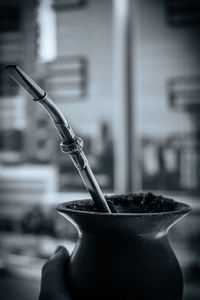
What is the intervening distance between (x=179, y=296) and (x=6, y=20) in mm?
3101

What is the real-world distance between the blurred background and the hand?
80.8 inches

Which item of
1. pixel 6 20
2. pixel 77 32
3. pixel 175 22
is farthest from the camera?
pixel 6 20

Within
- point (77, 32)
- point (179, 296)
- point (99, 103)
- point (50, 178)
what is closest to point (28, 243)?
point (50, 178)

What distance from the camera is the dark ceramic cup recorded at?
0.56 metres

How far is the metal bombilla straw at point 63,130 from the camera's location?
525mm

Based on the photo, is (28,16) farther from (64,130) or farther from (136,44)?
(64,130)

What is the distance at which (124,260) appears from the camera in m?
0.58

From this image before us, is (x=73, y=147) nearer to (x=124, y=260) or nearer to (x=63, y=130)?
(x=63, y=130)

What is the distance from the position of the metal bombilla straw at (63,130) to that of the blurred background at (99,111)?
211cm

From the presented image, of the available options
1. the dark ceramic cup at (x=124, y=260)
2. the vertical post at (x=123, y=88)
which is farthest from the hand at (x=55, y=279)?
the vertical post at (x=123, y=88)

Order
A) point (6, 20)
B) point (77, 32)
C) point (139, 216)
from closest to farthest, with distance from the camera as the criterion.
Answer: point (139, 216)
point (77, 32)
point (6, 20)

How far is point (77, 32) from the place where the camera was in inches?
123

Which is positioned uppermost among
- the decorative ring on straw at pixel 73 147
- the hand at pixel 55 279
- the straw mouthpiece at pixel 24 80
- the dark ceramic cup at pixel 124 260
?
the straw mouthpiece at pixel 24 80

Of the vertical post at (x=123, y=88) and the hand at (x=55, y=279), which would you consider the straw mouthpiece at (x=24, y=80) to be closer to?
the hand at (x=55, y=279)
